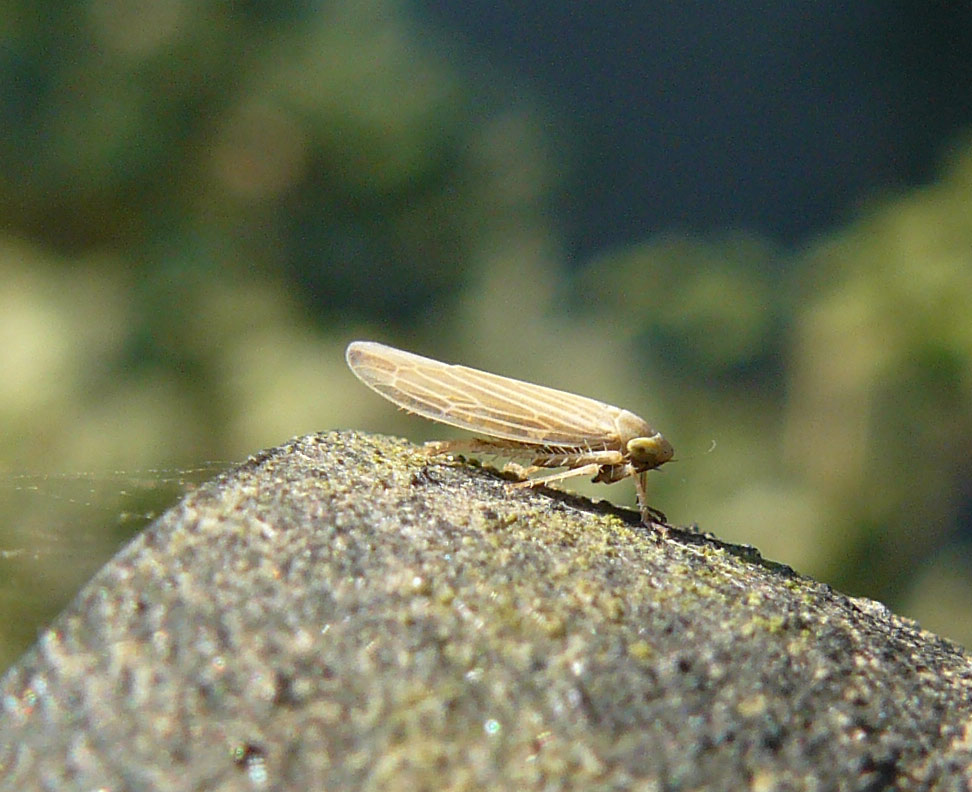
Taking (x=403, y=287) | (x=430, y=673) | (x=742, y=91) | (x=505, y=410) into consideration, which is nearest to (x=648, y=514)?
(x=505, y=410)

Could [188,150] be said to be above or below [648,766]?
above

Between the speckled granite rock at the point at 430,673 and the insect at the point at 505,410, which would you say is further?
the insect at the point at 505,410

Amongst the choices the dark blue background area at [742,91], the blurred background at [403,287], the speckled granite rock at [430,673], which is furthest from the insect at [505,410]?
the dark blue background area at [742,91]

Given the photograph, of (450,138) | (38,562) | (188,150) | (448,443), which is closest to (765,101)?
(450,138)

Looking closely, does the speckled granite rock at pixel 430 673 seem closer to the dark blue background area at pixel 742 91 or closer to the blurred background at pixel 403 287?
the blurred background at pixel 403 287

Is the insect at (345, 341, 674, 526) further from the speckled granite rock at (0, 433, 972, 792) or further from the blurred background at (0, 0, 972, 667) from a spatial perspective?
the blurred background at (0, 0, 972, 667)

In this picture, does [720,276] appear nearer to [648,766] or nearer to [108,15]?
[108,15]

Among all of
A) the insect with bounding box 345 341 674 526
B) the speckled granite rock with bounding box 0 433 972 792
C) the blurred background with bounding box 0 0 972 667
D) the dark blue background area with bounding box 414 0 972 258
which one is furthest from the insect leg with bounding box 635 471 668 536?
the dark blue background area with bounding box 414 0 972 258
